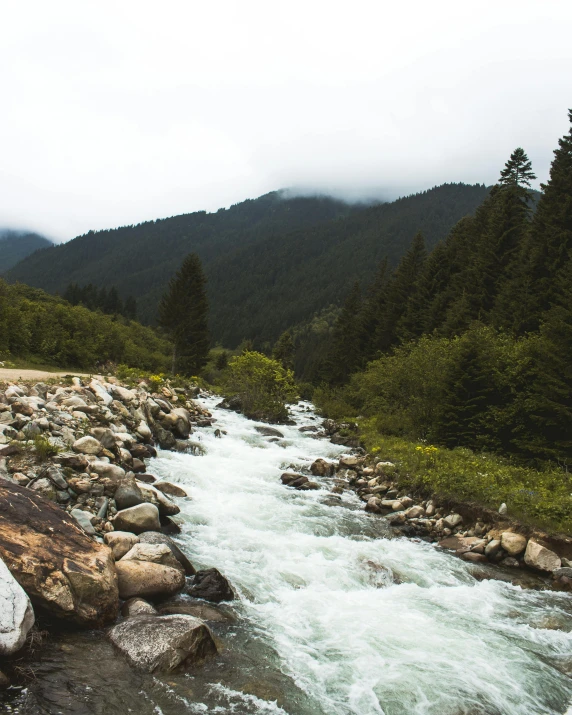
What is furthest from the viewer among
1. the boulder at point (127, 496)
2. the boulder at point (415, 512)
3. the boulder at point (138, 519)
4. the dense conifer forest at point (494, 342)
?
the dense conifer forest at point (494, 342)

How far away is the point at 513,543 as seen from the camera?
10.7 meters

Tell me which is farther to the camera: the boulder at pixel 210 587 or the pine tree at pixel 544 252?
the pine tree at pixel 544 252

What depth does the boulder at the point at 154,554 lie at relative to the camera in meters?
7.06

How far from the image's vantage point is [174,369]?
44.5 meters

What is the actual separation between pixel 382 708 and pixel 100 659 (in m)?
3.52

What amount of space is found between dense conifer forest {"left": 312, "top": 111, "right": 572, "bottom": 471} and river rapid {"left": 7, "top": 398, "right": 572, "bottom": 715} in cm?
841

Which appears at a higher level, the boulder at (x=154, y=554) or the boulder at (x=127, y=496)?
the boulder at (x=127, y=496)

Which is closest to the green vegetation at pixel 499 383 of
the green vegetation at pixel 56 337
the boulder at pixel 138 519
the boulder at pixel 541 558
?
the boulder at pixel 541 558

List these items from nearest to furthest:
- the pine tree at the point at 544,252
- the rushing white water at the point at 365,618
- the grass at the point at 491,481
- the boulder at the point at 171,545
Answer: the rushing white water at the point at 365,618
the boulder at the point at 171,545
the grass at the point at 491,481
the pine tree at the point at 544,252

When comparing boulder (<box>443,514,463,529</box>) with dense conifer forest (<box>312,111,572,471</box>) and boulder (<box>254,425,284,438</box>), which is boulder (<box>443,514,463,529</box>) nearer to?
dense conifer forest (<box>312,111,572,471</box>)

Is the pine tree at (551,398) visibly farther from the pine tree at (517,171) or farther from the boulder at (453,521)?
the pine tree at (517,171)

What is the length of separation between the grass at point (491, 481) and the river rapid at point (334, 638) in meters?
2.63

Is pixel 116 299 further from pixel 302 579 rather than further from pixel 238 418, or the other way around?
pixel 302 579

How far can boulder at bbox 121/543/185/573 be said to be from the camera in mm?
7059
